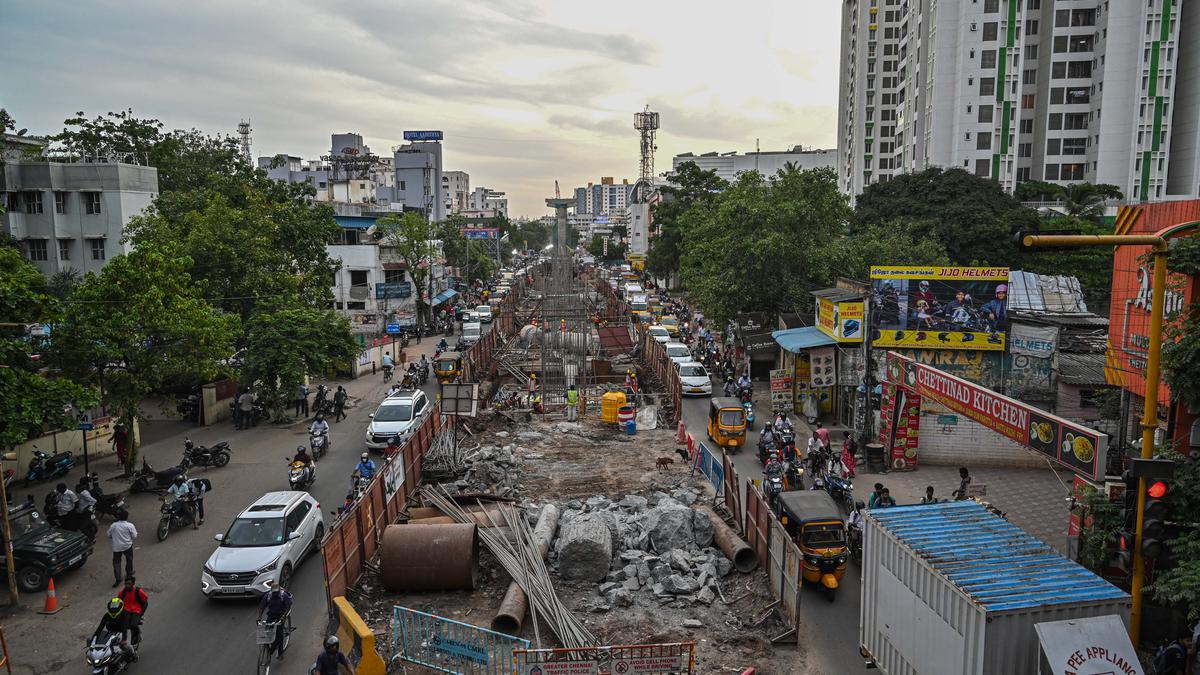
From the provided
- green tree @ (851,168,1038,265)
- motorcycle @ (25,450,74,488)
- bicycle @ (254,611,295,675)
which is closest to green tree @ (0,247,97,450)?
motorcycle @ (25,450,74,488)

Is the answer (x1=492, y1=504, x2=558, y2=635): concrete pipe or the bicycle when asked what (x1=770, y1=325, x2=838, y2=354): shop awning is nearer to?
(x1=492, y1=504, x2=558, y2=635): concrete pipe

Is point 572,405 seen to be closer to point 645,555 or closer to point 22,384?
point 645,555

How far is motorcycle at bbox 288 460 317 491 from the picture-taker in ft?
66.1

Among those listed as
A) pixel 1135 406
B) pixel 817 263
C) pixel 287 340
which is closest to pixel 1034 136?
pixel 817 263

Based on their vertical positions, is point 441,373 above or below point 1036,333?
below

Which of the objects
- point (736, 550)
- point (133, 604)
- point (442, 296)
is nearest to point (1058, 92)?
point (442, 296)

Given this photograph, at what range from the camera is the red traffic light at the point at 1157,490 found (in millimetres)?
9180

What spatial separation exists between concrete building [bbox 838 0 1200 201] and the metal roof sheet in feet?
202

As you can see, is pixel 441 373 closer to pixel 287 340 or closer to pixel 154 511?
pixel 287 340

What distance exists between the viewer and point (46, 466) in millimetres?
21250

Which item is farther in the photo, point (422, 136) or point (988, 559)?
point (422, 136)

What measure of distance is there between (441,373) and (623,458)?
13595mm

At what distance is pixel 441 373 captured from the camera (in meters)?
34.5

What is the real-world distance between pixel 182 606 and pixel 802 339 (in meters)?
20.5
